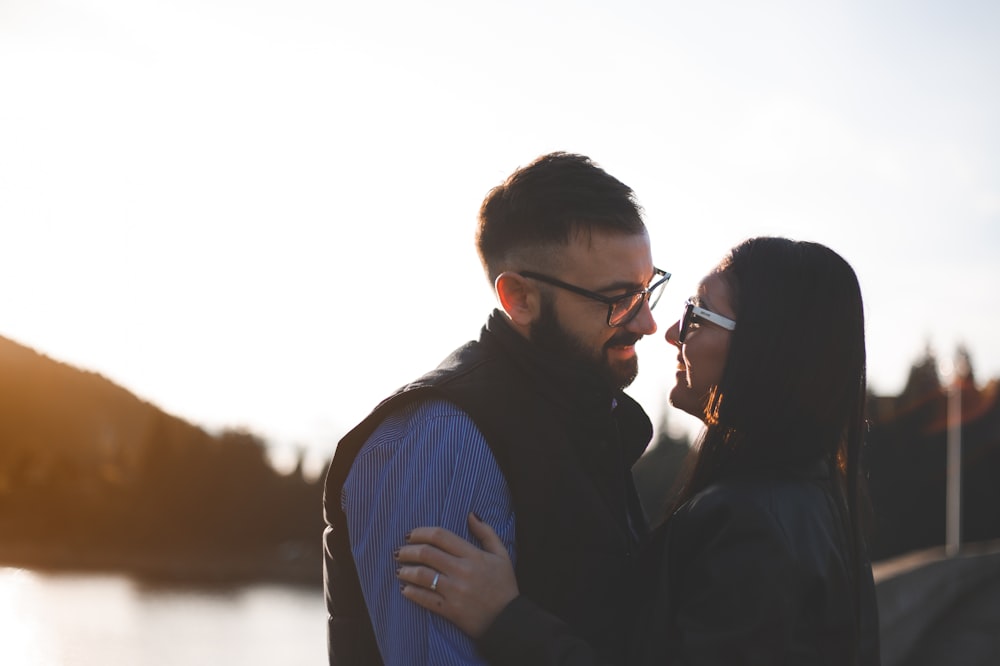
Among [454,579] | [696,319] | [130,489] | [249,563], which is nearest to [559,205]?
[696,319]

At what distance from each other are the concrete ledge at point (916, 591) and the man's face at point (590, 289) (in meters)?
5.18

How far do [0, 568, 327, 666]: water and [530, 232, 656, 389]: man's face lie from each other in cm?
183

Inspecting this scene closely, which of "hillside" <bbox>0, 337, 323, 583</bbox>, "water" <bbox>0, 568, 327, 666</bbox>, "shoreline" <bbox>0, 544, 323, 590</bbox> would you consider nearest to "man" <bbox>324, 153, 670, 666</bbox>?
"water" <bbox>0, 568, 327, 666</bbox>

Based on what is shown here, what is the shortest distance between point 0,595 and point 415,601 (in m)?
2.16

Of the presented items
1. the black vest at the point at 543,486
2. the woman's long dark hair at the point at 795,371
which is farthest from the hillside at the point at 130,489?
the woman's long dark hair at the point at 795,371

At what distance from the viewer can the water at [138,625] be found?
3.46 metres

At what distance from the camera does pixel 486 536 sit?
235cm

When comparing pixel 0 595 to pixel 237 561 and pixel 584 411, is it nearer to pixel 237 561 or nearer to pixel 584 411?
pixel 584 411

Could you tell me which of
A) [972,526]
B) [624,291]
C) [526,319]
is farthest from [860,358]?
[972,526]

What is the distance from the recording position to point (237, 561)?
34500 mm

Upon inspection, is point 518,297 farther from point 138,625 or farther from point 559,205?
point 138,625

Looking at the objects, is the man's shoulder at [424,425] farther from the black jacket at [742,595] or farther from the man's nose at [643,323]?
the man's nose at [643,323]

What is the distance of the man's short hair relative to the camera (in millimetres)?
2914

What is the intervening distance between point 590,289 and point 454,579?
3.65ft
